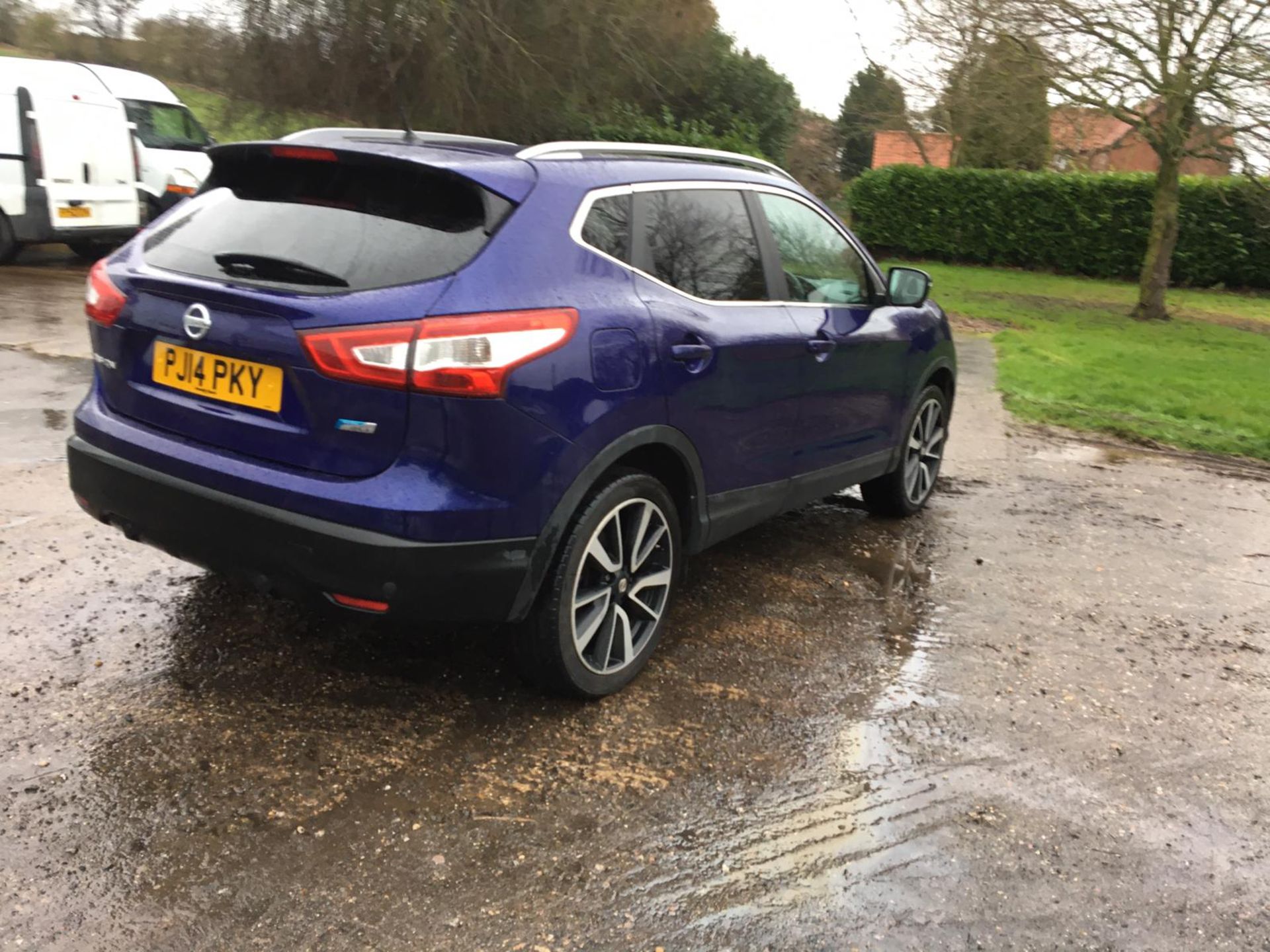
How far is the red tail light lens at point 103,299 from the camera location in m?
3.37

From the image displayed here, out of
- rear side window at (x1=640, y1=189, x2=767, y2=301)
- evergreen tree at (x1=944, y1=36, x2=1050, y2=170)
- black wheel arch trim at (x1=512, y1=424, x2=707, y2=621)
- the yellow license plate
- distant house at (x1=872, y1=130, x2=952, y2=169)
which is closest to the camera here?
the yellow license plate

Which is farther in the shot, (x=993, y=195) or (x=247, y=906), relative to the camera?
(x=993, y=195)

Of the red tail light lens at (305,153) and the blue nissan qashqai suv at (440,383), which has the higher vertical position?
the red tail light lens at (305,153)

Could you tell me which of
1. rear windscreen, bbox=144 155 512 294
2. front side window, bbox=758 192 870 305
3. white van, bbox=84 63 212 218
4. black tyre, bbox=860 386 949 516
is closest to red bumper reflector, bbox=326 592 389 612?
rear windscreen, bbox=144 155 512 294

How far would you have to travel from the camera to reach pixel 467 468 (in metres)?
2.94

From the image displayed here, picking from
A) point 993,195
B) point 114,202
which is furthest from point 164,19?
point 993,195

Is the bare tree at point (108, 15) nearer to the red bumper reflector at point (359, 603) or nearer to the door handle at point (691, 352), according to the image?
the door handle at point (691, 352)

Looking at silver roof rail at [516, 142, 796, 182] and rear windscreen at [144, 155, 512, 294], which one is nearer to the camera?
rear windscreen at [144, 155, 512, 294]

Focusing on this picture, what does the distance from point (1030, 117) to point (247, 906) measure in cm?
1847

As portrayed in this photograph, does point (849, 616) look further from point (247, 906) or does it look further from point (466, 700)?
point (247, 906)

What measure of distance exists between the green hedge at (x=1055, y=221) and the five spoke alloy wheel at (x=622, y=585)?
2313cm

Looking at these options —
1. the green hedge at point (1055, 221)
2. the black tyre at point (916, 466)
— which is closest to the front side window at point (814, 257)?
the black tyre at point (916, 466)

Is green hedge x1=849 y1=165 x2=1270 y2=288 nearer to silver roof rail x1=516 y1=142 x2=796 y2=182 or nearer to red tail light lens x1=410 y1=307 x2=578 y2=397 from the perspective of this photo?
silver roof rail x1=516 y1=142 x2=796 y2=182

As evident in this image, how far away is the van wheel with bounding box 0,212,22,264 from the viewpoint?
12.4 metres
